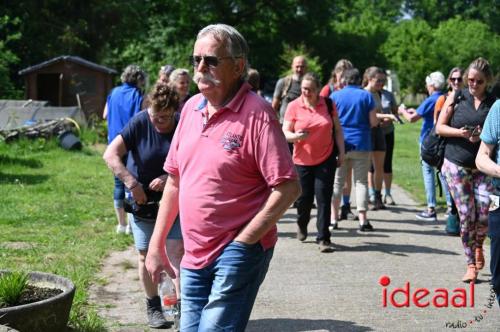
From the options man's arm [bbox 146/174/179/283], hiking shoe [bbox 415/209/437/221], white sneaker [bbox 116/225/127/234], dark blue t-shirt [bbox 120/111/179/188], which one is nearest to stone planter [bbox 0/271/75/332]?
dark blue t-shirt [bbox 120/111/179/188]

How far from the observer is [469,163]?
7418 mm

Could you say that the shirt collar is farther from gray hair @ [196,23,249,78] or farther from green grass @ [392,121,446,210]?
green grass @ [392,121,446,210]

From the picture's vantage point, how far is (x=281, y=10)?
176 ft

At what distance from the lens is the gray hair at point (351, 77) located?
33.8ft

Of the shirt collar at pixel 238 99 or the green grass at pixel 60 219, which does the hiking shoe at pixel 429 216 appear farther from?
the shirt collar at pixel 238 99

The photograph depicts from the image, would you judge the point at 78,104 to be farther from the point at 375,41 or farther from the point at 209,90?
the point at 375,41

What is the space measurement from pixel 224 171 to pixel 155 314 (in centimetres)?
267

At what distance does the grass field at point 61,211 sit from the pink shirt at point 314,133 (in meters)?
2.17

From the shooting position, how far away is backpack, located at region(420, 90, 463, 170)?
25.4 feet

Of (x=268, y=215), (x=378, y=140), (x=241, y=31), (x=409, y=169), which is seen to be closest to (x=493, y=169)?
(x=268, y=215)

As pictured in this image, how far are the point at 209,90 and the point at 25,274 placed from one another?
2.58 m

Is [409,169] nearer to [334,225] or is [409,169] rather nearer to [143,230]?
[334,225]

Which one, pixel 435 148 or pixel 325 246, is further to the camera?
pixel 325 246

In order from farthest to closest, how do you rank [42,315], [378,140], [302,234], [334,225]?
[378,140] < [334,225] < [302,234] < [42,315]
